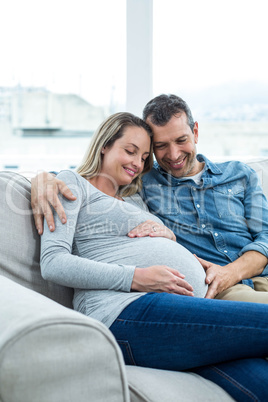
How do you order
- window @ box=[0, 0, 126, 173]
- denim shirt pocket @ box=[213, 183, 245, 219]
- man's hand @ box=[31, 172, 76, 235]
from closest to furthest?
man's hand @ box=[31, 172, 76, 235] → denim shirt pocket @ box=[213, 183, 245, 219] → window @ box=[0, 0, 126, 173]

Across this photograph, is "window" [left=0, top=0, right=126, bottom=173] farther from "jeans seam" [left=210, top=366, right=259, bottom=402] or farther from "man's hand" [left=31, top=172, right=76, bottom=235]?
"jeans seam" [left=210, top=366, right=259, bottom=402]

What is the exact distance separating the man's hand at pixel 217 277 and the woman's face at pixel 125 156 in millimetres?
432

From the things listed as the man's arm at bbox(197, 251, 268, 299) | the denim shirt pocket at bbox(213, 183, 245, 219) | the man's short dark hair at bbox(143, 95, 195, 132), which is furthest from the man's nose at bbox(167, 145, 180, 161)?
the man's arm at bbox(197, 251, 268, 299)

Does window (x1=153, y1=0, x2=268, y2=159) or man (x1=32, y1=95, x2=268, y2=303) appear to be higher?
window (x1=153, y1=0, x2=268, y2=159)

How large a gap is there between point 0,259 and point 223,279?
2.45ft

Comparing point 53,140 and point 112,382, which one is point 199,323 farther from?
point 53,140

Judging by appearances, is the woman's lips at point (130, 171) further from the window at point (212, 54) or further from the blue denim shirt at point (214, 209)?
Answer: the window at point (212, 54)

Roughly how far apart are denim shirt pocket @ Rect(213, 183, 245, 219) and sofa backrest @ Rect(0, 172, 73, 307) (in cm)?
70

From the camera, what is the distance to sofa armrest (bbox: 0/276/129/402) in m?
0.72

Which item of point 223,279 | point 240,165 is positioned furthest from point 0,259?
point 240,165

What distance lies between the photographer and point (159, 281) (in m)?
1.27

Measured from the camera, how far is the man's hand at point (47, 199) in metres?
1.34

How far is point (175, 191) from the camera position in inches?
69.3

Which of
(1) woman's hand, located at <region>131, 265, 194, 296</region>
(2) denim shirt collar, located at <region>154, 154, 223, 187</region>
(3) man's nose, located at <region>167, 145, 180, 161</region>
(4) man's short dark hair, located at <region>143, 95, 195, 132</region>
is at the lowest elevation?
(1) woman's hand, located at <region>131, 265, 194, 296</region>
